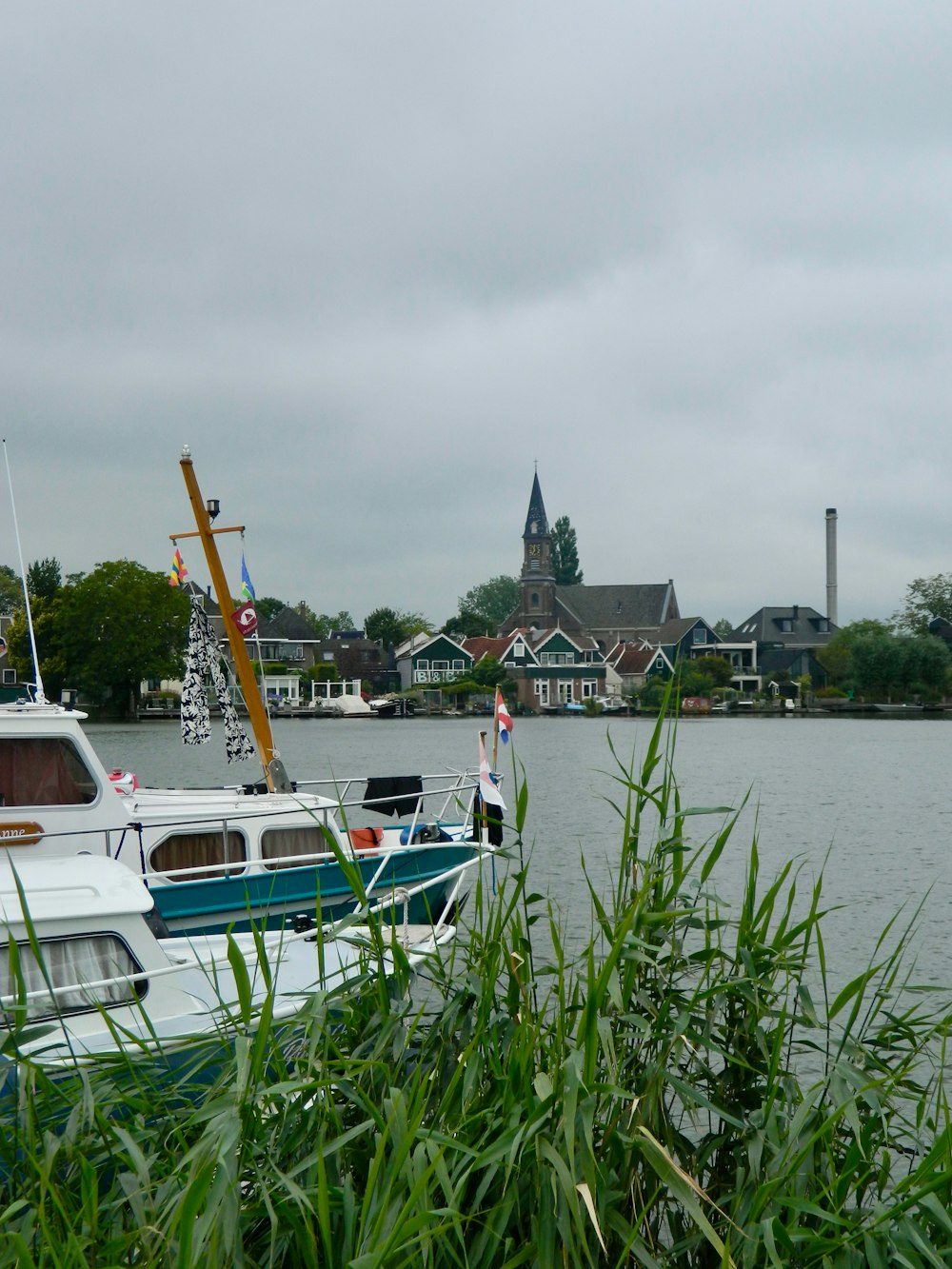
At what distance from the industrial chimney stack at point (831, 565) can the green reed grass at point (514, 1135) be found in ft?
454

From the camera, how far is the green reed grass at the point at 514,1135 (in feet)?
14.3

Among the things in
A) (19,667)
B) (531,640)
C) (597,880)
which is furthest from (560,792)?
(531,640)

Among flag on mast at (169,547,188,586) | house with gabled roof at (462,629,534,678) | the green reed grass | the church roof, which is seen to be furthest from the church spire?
the green reed grass

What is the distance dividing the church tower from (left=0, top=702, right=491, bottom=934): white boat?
447 feet

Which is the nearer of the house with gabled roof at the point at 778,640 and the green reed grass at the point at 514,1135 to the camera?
the green reed grass at the point at 514,1135

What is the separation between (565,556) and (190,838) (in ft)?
555

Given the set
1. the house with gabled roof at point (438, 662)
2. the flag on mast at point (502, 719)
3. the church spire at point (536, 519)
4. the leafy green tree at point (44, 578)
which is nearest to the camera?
the flag on mast at point (502, 719)

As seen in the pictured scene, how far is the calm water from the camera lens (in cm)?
1934

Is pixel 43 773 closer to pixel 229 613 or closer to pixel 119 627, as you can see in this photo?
pixel 229 613

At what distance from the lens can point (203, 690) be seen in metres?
16.8

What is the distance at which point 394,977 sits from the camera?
5.39m

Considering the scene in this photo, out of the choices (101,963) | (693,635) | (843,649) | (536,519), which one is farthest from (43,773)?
(536,519)

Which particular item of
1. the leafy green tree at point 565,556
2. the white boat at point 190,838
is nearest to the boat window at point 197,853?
the white boat at point 190,838

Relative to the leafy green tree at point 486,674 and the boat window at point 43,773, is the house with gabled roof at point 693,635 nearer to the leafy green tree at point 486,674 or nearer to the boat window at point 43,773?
the leafy green tree at point 486,674
